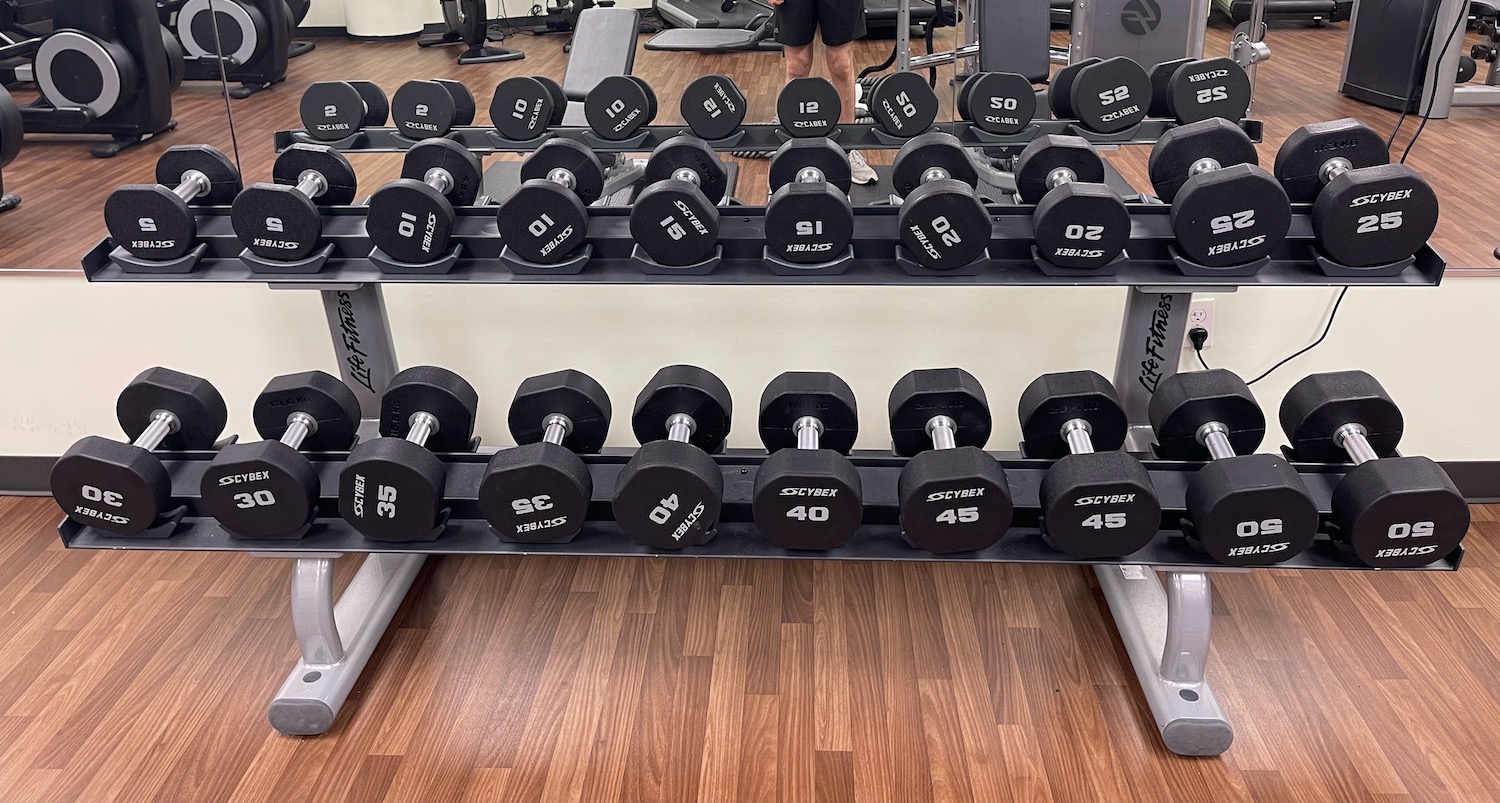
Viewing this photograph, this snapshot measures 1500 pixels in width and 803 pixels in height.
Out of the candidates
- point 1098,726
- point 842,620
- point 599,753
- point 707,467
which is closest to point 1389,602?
point 1098,726

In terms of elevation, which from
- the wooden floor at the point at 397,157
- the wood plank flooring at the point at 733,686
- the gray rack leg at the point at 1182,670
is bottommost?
the wood plank flooring at the point at 733,686

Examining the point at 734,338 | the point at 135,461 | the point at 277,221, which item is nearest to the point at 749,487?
the point at 734,338

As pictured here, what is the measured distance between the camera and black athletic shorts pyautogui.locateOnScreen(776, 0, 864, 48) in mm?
2766

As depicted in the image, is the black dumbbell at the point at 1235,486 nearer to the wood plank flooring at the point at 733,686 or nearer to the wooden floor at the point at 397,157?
the wood plank flooring at the point at 733,686

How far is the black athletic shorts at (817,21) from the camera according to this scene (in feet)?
9.07

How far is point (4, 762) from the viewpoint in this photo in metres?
1.62

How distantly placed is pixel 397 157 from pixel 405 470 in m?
1.22

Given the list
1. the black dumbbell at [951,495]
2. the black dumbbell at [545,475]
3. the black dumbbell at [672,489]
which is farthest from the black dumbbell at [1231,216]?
the black dumbbell at [545,475]

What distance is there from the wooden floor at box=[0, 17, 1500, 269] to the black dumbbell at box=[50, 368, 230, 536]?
2.34ft

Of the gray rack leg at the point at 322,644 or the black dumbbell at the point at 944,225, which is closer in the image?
the black dumbbell at the point at 944,225

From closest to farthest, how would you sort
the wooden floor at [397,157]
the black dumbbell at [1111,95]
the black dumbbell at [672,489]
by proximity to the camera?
1. the black dumbbell at [672,489]
2. the black dumbbell at [1111,95]
3. the wooden floor at [397,157]

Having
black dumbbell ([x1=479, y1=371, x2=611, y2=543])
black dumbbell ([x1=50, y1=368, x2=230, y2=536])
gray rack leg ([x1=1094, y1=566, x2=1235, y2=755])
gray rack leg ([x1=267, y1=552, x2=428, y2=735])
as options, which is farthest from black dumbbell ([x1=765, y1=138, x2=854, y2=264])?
black dumbbell ([x1=50, y1=368, x2=230, y2=536])

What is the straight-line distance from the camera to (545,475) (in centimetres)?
149

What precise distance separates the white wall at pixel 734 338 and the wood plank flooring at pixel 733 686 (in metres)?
0.34
